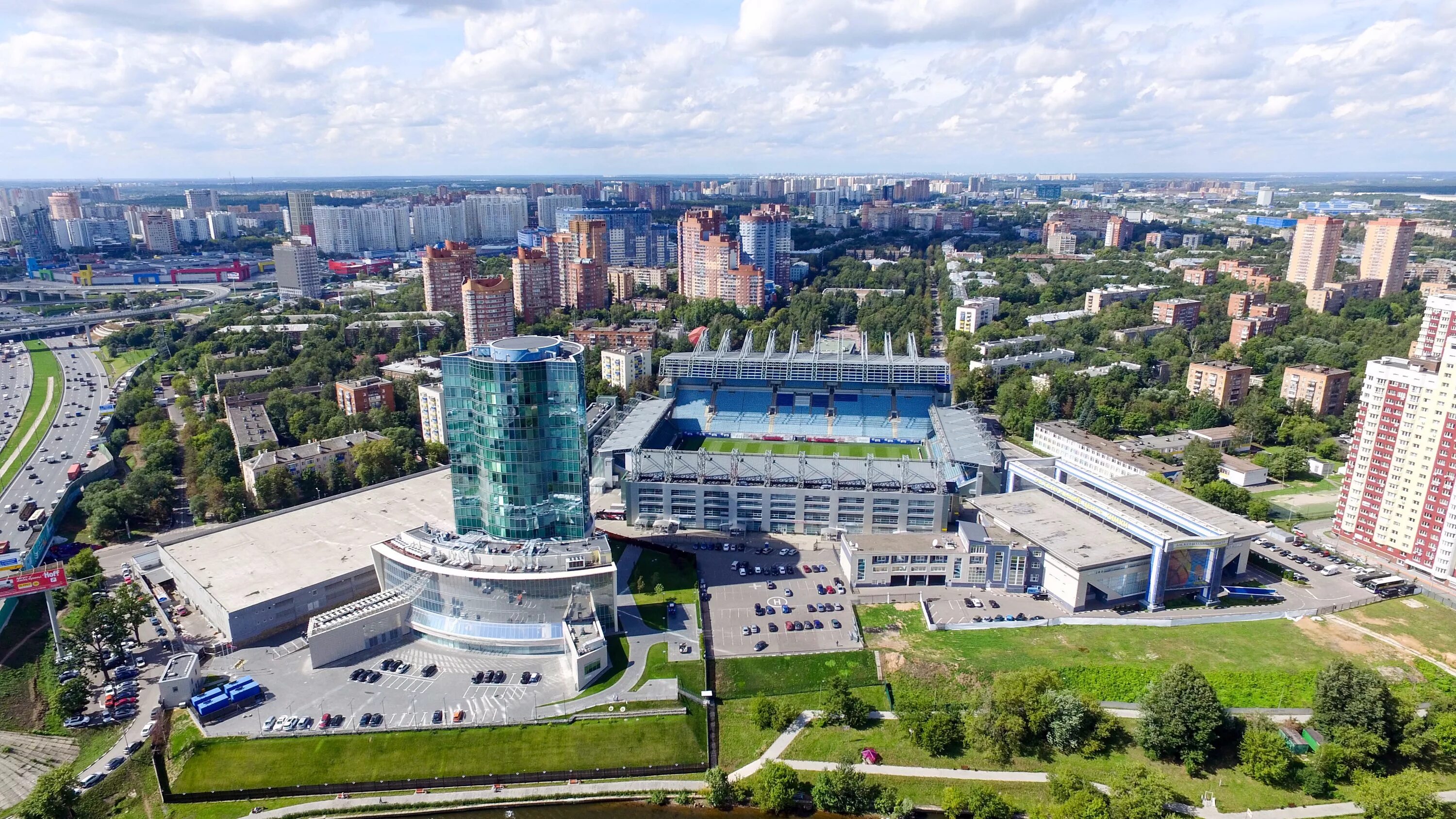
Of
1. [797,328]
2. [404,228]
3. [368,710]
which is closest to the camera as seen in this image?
[368,710]

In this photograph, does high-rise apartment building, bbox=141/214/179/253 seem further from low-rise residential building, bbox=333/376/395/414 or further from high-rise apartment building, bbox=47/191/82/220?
low-rise residential building, bbox=333/376/395/414

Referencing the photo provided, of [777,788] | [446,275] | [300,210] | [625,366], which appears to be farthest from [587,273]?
[300,210]

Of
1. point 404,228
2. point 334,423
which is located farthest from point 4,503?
point 404,228

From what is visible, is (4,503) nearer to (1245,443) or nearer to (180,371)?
(180,371)

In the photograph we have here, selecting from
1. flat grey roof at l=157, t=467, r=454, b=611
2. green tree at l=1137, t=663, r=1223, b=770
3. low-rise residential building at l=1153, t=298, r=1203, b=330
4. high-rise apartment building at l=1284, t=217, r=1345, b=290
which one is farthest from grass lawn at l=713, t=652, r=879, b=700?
high-rise apartment building at l=1284, t=217, r=1345, b=290

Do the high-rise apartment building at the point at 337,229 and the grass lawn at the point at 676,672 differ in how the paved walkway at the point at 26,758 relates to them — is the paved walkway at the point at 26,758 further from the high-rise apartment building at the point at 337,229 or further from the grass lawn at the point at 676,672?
the high-rise apartment building at the point at 337,229
